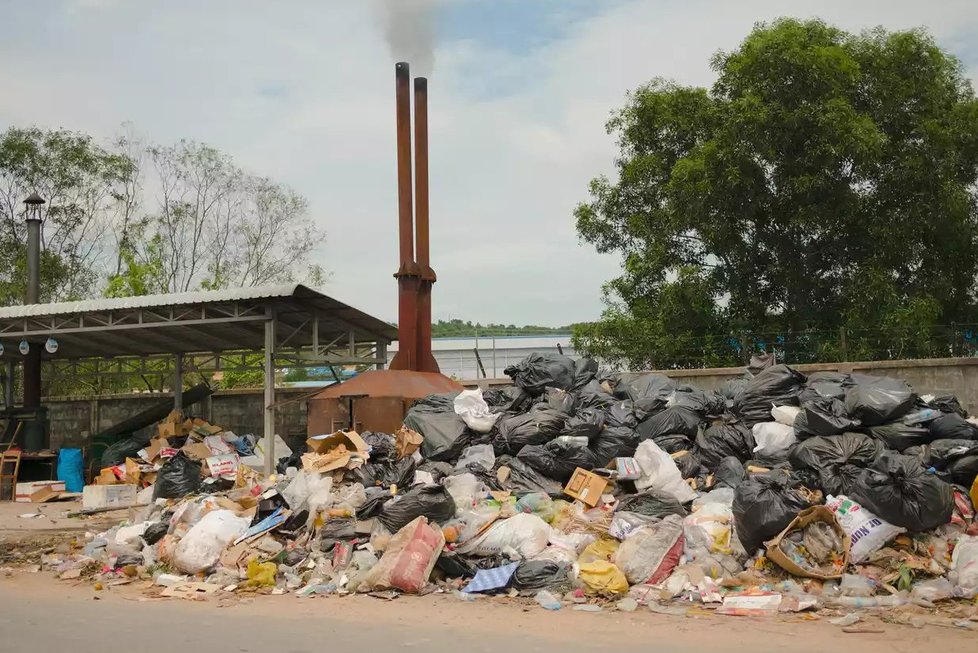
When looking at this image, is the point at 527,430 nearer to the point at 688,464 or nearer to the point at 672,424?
the point at 672,424

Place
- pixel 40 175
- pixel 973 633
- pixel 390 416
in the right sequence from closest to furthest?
pixel 973 633 → pixel 390 416 → pixel 40 175

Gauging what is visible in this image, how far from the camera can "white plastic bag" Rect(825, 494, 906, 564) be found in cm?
643

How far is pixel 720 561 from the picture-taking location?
6.67 meters

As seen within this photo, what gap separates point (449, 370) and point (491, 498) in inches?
→ 775

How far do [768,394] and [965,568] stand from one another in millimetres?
3232

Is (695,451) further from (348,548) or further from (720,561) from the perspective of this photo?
(348,548)

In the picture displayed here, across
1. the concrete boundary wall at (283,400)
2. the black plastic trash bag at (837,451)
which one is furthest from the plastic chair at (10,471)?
the black plastic trash bag at (837,451)

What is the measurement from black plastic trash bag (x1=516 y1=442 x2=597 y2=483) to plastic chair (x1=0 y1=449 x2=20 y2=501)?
33.2 ft

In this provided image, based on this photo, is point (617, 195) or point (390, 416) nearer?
point (390, 416)

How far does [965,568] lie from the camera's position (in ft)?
19.6

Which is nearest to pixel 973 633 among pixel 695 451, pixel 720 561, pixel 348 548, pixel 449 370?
pixel 720 561

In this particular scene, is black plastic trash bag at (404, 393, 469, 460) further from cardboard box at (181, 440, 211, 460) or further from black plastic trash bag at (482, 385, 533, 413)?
cardboard box at (181, 440, 211, 460)

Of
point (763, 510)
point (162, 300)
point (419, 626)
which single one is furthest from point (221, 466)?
point (763, 510)

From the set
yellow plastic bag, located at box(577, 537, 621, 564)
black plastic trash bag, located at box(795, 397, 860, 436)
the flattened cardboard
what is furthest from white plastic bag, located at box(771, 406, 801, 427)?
yellow plastic bag, located at box(577, 537, 621, 564)
